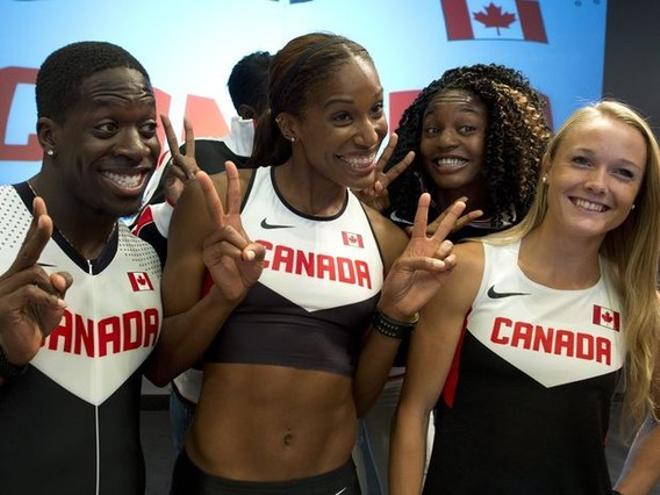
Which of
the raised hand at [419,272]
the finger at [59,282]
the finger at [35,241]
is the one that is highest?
the finger at [35,241]

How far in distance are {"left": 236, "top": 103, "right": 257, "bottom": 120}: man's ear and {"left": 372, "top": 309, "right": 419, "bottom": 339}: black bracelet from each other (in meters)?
1.45

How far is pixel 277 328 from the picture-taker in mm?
1454

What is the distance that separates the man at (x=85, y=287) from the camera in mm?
1202

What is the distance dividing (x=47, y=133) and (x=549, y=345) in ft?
3.67

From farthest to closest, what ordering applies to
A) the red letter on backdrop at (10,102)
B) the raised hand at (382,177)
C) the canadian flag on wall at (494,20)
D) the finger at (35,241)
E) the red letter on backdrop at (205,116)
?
the canadian flag on wall at (494,20) < the red letter on backdrop at (205,116) < the red letter on backdrop at (10,102) < the raised hand at (382,177) < the finger at (35,241)

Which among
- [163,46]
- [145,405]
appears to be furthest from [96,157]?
[145,405]

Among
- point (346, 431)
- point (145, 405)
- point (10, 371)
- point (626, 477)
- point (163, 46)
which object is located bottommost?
point (145, 405)

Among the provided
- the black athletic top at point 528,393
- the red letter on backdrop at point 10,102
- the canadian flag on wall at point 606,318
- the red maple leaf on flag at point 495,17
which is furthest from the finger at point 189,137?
the red maple leaf on flag at point 495,17

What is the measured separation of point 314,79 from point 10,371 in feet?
2.79

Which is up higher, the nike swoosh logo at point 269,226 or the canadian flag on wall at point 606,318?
the nike swoosh logo at point 269,226

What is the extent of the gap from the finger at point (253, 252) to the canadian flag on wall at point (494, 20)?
9.58ft

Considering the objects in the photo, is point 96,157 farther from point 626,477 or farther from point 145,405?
point 145,405

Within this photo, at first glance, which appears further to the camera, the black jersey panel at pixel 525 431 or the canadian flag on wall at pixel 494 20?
the canadian flag on wall at pixel 494 20

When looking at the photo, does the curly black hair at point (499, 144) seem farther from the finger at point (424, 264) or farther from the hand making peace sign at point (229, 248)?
the hand making peace sign at point (229, 248)
